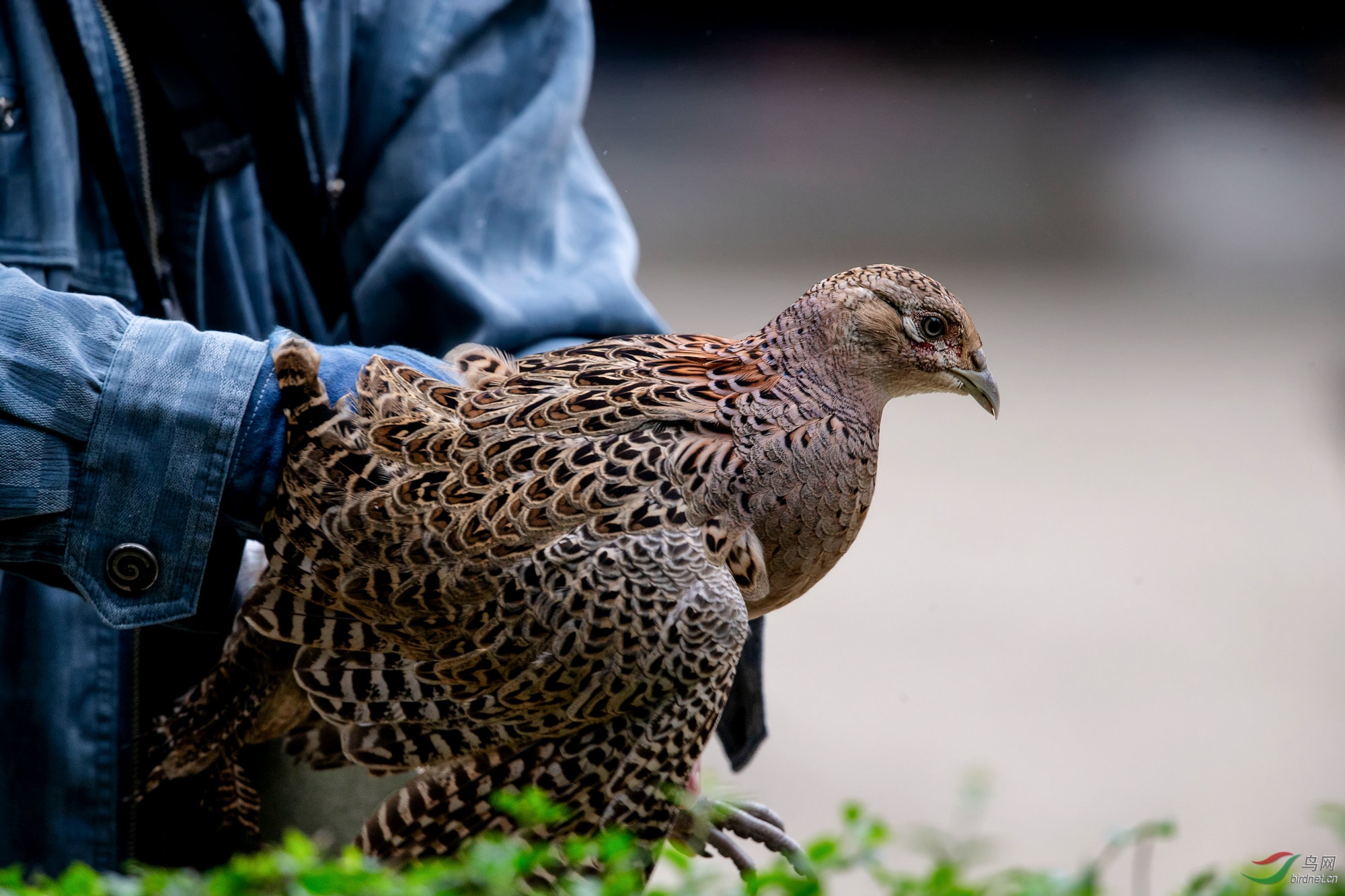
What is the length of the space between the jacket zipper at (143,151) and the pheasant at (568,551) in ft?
1.85

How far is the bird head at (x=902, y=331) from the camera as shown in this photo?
1.21 m

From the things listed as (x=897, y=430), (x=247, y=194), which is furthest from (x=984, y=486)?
(x=247, y=194)

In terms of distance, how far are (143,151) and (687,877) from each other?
4.17 feet

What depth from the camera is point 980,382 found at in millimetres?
1239

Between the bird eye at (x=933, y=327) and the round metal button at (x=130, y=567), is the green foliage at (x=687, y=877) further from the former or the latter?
the bird eye at (x=933, y=327)

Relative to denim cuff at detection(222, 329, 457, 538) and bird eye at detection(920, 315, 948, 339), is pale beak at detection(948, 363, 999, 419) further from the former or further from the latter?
denim cuff at detection(222, 329, 457, 538)

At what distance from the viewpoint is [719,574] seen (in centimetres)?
118

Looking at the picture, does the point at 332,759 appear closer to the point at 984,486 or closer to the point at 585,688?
the point at 585,688

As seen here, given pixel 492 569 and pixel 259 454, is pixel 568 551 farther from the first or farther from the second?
pixel 259 454

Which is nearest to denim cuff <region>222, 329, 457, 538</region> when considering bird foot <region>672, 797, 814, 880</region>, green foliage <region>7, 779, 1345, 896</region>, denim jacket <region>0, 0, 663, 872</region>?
denim jacket <region>0, 0, 663, 872</region>

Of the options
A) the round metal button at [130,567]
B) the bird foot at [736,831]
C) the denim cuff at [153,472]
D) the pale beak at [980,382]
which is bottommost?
the bird foot at [736,831]

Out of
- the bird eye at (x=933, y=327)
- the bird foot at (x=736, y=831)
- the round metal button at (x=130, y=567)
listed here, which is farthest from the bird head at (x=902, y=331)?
the round metal button at (x=130, y=567)

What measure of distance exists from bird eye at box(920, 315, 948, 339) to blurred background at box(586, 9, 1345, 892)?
468mm

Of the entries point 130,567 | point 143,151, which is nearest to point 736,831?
point 130,567
